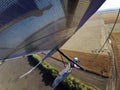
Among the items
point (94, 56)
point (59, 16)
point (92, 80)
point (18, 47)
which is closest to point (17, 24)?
point (59, 16)

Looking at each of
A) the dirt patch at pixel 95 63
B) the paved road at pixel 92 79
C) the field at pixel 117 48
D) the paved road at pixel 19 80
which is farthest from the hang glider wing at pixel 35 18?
the field at pixel 117 48

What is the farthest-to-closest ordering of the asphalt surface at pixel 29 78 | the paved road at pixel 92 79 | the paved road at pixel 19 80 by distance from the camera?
the paved road at pixel 19 80
the asphalt surface at pixel 29 78
the paved road at pixel 92 79

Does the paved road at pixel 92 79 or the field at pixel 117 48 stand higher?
the paved road at pixel 92 79

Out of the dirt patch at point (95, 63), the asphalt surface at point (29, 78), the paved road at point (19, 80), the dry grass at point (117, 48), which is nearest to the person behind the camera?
the asphalt surface at point (29, 78)

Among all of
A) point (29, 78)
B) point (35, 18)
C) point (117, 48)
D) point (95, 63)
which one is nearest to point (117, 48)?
point (117, 48)

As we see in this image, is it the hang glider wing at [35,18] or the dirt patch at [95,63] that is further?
the dirt patch at [95,63]

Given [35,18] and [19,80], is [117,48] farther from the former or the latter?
[35,18]

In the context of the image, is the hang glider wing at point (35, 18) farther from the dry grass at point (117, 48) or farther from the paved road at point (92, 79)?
the dry grass at point (117, 48)

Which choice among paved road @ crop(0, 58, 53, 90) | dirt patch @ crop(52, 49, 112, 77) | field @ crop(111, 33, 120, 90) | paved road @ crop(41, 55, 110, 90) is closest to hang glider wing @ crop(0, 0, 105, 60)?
paved road @ crop(0, 58, 53, 90)
